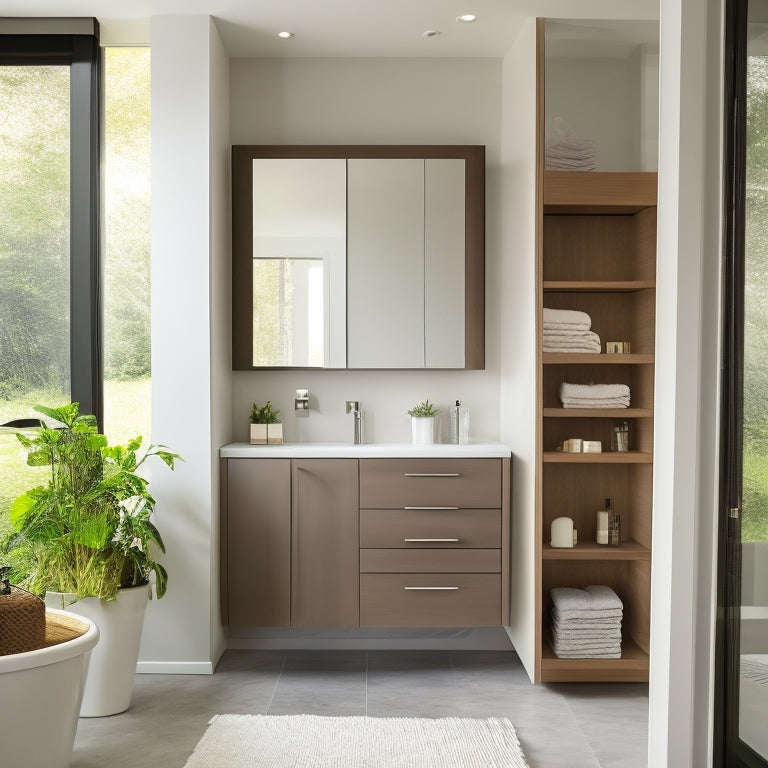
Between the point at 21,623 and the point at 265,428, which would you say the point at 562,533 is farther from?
the point at 21,623

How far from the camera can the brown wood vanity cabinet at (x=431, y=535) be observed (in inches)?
132

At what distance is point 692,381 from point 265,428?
2.06 metres

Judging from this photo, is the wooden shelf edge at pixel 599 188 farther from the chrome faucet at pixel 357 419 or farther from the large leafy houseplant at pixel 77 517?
the large leafy houseplant at pixel 77 517

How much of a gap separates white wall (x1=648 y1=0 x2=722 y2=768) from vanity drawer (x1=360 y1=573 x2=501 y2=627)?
4.60 feet

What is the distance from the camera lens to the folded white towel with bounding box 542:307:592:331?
3.18 m

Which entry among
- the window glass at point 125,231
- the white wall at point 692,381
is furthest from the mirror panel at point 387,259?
the white wall at point 692,381

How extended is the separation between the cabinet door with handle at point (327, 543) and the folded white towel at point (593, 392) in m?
0.96

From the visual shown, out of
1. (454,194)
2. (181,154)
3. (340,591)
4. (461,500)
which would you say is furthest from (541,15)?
(340,591)

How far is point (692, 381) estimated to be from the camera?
193 cm

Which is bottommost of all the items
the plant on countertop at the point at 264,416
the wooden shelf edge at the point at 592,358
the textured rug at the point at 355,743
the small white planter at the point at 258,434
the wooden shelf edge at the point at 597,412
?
the textured rug at the point at 355,743

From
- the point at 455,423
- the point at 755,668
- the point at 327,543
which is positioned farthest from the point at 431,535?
the point at 755,668

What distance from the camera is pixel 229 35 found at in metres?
3.41

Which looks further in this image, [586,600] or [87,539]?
[586,600]

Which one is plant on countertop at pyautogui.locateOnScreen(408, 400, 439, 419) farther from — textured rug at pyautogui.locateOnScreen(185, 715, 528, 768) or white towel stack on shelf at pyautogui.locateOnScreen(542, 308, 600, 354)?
textured rug at pyautogui.locateOnScreen(185, 715, 528, 768)
